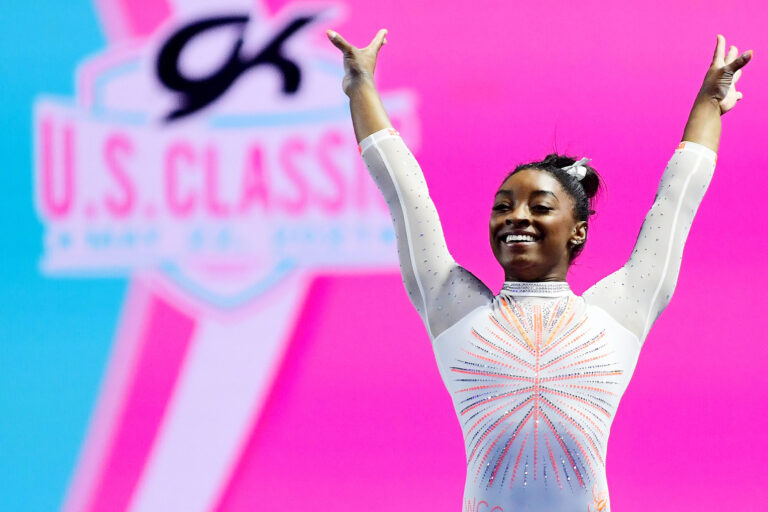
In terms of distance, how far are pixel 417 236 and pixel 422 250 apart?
0.9 inches

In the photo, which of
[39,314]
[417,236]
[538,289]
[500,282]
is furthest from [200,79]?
[538,289]

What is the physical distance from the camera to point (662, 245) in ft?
4.72

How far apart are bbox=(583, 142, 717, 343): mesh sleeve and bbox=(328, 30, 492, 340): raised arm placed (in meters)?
0.19

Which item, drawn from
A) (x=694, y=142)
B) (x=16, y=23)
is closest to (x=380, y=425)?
(x=694, y=142)

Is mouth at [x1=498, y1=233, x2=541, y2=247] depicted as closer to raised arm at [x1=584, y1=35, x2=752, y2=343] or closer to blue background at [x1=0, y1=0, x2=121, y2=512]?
raised arm at [x1=584, y1=35, x2=752, y2=343]

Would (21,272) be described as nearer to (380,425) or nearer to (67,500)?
(67,500)

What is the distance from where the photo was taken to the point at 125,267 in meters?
2.54

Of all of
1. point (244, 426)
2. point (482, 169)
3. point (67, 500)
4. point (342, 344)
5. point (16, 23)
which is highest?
point (16, 23)

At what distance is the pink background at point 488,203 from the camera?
2434mm

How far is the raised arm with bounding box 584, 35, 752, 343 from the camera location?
56.4 inches

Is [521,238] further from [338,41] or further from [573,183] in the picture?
[338,41]

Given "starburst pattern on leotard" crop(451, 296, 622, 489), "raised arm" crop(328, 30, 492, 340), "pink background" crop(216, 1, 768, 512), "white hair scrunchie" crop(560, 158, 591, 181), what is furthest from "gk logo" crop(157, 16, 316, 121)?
"starburst pattern on leotard" crop(451, 296, 622, 489)

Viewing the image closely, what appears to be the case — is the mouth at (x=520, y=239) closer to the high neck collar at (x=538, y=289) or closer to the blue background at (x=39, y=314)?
the high neck collar at (x=538, y=289)

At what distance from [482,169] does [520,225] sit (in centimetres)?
109
